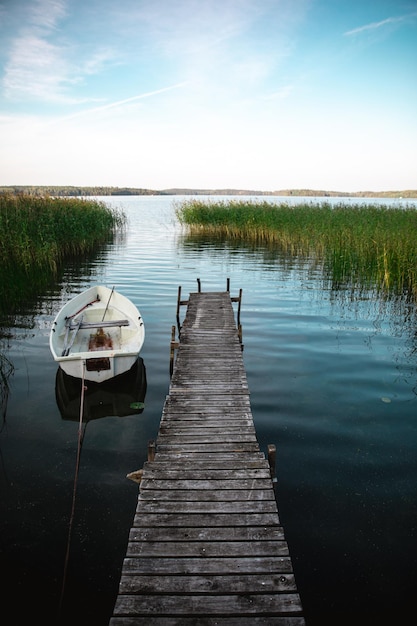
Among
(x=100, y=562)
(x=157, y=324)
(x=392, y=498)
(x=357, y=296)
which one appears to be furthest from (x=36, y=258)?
(x=392, y=498)

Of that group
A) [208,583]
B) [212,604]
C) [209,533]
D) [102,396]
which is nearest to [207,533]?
[209,533]

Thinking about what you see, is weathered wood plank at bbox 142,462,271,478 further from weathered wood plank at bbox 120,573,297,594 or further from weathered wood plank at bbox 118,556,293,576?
weathered wood plank at bbox 120,573,297,594

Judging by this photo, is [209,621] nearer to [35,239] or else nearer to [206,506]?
[206,506]

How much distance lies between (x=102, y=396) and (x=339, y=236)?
46.4 ft

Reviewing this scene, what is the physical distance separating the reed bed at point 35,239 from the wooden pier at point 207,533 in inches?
380

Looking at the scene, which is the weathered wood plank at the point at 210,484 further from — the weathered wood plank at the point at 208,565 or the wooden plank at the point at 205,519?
the weathered wood plank at the point at 208,565

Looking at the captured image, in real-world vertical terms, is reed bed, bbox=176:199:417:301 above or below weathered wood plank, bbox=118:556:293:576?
above

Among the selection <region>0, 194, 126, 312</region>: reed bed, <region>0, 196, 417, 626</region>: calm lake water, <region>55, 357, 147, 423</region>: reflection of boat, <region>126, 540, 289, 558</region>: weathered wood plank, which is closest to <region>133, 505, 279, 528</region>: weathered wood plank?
<region>126, 540, 289, 558</region>: weathered wood plank

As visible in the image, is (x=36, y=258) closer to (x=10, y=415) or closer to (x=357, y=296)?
(x=10, y=415)

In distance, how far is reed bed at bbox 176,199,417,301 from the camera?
14406mm

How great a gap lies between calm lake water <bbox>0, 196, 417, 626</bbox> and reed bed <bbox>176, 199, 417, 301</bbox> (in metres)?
2.66

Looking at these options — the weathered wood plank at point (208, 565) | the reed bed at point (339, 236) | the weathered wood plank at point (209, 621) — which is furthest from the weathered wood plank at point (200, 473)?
the reed bed at point (339, 236)

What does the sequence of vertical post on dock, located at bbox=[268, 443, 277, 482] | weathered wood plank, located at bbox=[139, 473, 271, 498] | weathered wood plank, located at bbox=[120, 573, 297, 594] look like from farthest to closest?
vertical post on dock, located at bbox=[268, 443, 277, 482] < weathered wood plank, located at bbox=[139, 473, 271, 498] < weathered wood plank, located at bbox=[120, 573, 297, 594]

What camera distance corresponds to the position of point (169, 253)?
83.6 ft
